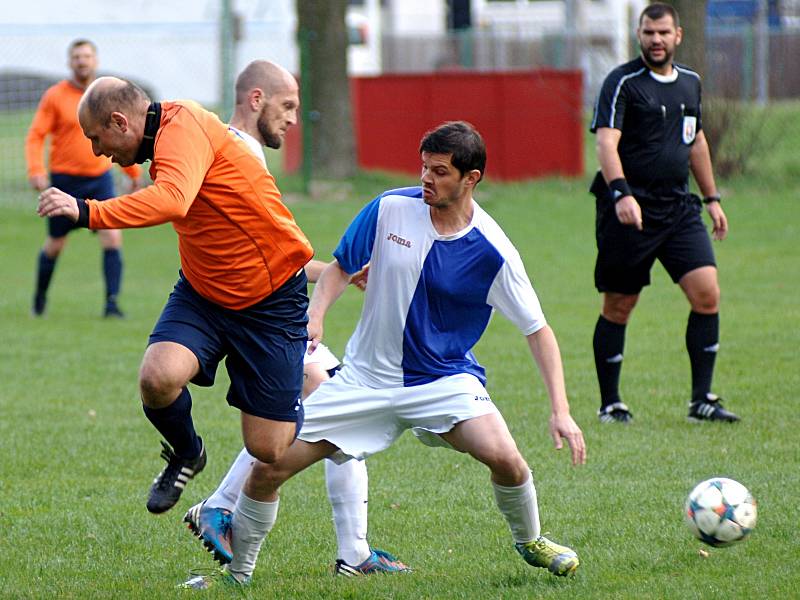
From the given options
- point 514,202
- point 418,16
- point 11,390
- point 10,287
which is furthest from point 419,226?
point 418,16

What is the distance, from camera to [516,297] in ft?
16.1

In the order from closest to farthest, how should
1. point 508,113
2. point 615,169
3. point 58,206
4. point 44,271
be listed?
point 58,206
point 615,169
point 44,271
point 508,113

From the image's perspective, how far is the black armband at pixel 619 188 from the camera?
24.6ft

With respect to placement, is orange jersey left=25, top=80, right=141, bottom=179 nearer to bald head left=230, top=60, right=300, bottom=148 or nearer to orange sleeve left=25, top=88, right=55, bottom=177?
orange sleeve left=25, top=88, right=55, bottom=177

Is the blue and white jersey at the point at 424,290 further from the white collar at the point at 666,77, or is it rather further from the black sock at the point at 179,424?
the white collar at the point at 666,77

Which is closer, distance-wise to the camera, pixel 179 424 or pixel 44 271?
pixel 179 424

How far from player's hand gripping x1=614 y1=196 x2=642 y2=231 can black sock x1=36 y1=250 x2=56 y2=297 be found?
253 inches

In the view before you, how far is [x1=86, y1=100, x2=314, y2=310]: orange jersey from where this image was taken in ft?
15.2

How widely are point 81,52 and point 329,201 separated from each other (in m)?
8.14

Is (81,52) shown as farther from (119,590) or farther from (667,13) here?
(119,590)

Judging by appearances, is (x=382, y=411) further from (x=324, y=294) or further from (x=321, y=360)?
(x=321, y=360)

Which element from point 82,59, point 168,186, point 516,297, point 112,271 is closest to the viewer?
point 168,186

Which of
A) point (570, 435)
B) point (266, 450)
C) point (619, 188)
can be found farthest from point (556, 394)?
point (619, 188)

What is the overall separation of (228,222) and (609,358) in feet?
12.4
